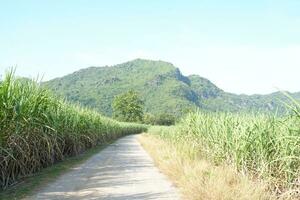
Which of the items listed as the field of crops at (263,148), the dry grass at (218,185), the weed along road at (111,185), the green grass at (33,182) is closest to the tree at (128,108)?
the green grass at (33,182)

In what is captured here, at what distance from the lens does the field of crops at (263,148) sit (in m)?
8.92

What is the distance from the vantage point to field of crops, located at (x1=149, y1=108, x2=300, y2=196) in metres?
8.92

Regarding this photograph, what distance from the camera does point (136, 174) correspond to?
1371 centimetres

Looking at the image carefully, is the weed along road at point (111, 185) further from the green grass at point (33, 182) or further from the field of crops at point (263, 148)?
the field of crops at point (263, 148)

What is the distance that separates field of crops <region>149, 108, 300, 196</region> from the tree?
102 metres

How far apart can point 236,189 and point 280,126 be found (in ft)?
7.82

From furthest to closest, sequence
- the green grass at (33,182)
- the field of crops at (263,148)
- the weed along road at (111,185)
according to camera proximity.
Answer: the green grass at (33,182) < the weed along road at (111,185) < the field of crops at (263,148)

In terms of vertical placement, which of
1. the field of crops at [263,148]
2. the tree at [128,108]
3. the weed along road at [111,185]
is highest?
the tree at [128,108]

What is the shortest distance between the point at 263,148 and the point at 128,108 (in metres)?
105

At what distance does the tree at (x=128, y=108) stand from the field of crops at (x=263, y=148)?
102 m

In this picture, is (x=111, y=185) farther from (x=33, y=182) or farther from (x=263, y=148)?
(x=263, y=148)

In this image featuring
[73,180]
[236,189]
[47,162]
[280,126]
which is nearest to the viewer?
[236,189]

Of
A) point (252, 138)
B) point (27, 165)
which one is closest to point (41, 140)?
point (27, 165)

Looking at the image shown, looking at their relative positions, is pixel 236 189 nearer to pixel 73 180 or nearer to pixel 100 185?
pixel 100 185
